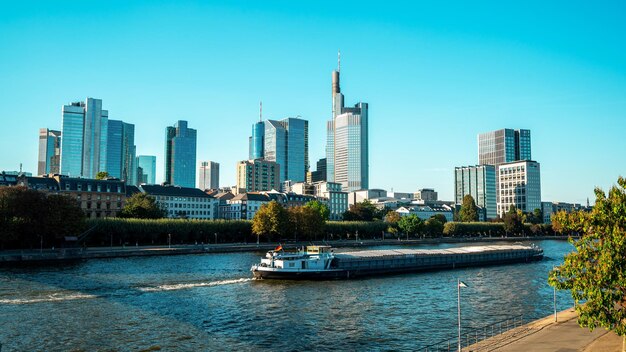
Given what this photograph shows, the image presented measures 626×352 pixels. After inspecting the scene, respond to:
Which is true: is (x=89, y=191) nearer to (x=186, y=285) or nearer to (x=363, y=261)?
(x=363, y=261)

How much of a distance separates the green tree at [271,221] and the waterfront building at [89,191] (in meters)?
50.1

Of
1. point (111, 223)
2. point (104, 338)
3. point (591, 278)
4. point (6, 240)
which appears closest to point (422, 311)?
point (591, 278)

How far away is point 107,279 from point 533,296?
58.0m

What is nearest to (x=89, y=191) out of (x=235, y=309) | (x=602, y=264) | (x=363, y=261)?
(x=363, y=261)

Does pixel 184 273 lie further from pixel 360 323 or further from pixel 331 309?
pixel 360 323

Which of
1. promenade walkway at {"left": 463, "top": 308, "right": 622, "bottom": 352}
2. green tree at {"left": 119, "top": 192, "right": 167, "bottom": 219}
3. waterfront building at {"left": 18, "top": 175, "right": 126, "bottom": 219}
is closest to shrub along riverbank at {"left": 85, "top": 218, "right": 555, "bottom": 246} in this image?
green tree at {"left": 119, "top": 192, "right": 167, "bottom": 219}

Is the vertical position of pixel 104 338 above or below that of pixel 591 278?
below

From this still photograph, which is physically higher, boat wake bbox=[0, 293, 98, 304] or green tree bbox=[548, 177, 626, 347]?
green tree bbox=[548, 177, 626, 347]

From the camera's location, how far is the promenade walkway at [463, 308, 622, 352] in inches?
1385

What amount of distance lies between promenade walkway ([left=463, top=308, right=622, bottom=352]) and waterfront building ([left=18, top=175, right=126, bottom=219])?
156729 mm

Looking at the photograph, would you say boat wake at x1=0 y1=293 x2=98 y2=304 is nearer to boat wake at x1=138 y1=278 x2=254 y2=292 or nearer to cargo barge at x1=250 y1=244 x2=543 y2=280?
boat wake at x1=138 y1=278 x2=254 y2=292

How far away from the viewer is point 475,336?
4528 cm

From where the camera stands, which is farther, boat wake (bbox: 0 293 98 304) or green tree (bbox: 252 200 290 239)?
green tree (bbox: 252 200 290 239)

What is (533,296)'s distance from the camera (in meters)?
68.9
